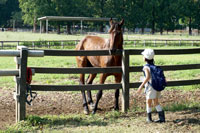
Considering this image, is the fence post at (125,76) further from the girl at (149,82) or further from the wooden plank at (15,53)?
the wooden plank at (15,53)

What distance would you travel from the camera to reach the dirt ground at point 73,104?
707 centimetres

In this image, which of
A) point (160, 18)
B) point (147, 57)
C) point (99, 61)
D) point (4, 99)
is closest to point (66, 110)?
point (99, 61)

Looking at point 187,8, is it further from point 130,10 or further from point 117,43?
point 117,43

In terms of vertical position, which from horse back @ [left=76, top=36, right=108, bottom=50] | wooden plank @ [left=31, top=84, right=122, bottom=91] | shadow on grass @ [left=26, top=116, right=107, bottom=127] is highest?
horse back @ [left=76, top=36, right=108, bottom=50]

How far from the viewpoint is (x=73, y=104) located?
920 cm

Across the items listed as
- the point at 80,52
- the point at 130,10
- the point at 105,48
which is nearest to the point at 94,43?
the point at 105,48

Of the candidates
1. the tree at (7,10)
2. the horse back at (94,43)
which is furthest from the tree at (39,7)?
the horse back at (94,43)

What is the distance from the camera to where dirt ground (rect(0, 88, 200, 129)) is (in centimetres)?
707

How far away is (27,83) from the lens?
6965 mm

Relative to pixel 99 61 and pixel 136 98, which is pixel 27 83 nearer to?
pixel 99 61

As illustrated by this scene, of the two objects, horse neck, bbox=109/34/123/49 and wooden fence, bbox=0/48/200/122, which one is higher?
horse neck, bbox=109/34/123/49

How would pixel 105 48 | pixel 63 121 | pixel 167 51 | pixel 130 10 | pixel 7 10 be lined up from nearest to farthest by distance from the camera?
pixel 63 121 < pixel 167 51 < pixel 105 48 < pixel 130 10 < pixel 7 10

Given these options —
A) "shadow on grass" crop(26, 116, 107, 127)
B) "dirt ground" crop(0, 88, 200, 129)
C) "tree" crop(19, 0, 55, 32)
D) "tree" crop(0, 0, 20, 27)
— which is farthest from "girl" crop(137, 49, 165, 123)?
"tree" crop(0, 0, 20, 27)

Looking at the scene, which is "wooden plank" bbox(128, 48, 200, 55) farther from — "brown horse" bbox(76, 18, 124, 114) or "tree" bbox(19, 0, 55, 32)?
"tree" bbox(19, 0, 55, 32)
